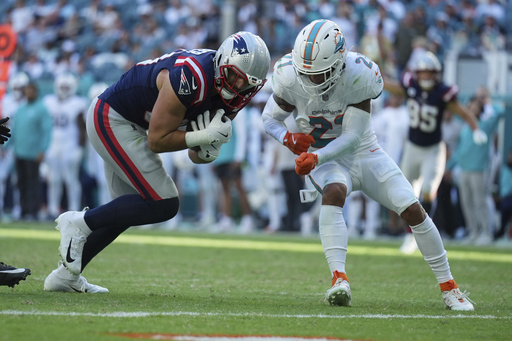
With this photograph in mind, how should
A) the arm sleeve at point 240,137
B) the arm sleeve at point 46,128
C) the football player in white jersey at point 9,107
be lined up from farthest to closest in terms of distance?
the football player in white jersey at point 9,107 → the arm sleeve at point 46,128 → the arm sleeve at point 240,137

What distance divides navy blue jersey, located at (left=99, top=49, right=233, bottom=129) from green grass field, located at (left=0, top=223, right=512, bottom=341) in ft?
3.53

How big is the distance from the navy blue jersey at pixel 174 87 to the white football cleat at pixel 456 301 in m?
1.65

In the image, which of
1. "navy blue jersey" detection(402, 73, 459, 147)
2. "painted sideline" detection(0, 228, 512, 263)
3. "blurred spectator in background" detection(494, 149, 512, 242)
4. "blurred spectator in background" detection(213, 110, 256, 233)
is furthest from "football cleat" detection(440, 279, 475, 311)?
"blurred spectator in background" detection(213, 110, 256, 233)

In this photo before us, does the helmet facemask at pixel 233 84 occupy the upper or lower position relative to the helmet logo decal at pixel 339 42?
lower

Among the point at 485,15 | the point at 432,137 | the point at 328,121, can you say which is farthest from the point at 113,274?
the point at 485,15

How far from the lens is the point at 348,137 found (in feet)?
16.5

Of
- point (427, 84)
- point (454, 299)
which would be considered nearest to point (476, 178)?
point (427, 84)

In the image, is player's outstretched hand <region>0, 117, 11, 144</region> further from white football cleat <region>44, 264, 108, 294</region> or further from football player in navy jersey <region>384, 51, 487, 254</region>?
football player in navy jersey <region>384, 51, 487, 254</region>

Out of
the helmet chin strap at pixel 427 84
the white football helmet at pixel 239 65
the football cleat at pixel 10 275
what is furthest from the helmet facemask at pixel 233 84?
the helmet chin strap at pixel 427 84

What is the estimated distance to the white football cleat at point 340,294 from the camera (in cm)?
470

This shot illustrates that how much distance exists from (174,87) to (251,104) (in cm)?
875

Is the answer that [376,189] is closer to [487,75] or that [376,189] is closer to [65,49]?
[487,75]

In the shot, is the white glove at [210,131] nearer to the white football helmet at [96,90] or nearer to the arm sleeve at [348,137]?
the arm sleeve at [348,137]

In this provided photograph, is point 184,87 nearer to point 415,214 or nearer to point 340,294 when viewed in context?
point 340,294
